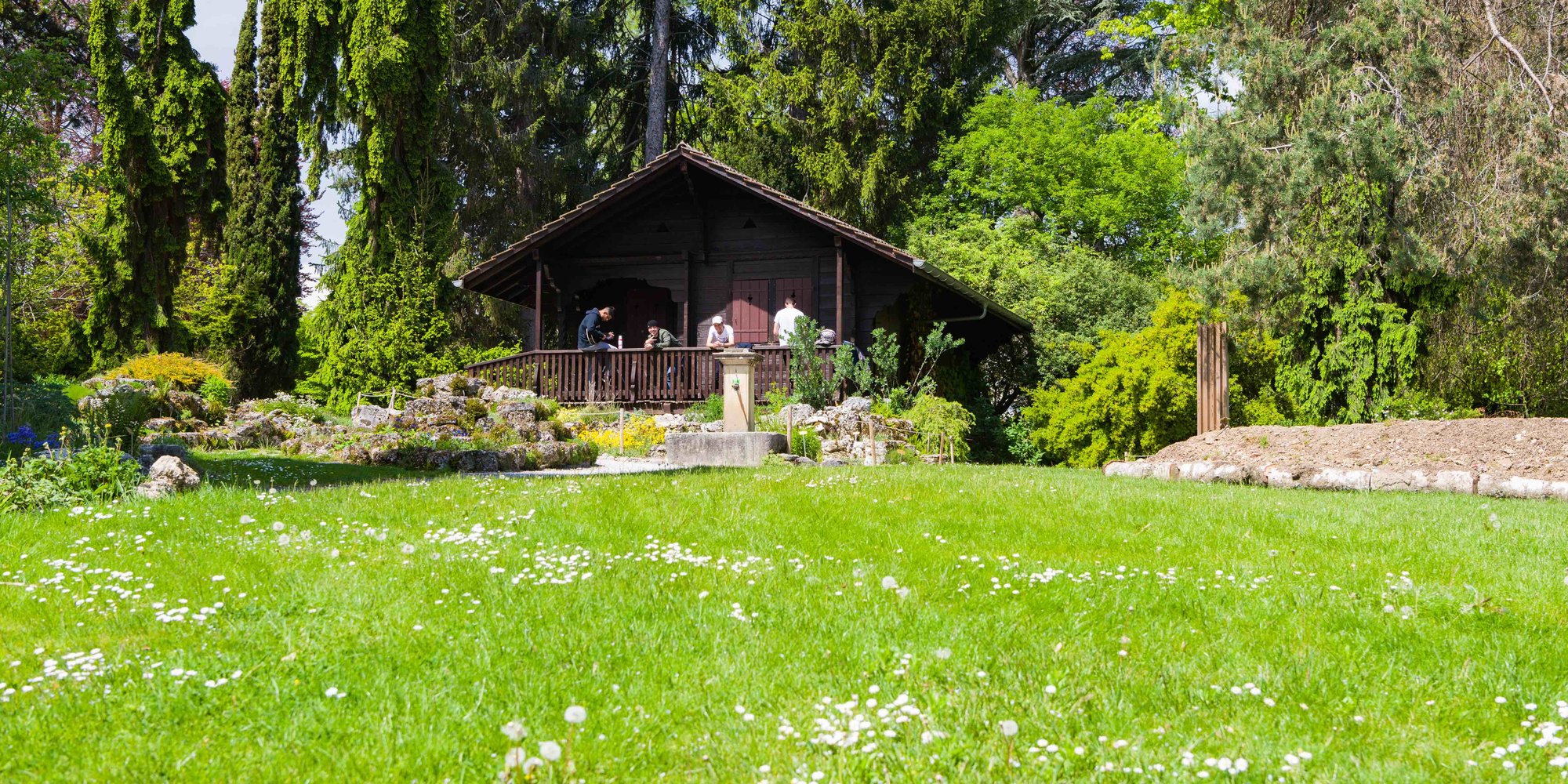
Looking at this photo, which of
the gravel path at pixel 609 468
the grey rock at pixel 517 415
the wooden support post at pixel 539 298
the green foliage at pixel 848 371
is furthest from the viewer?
the wooden support post at pixel 539 298

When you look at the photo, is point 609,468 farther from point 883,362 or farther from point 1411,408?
point 1411,408

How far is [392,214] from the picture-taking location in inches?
954

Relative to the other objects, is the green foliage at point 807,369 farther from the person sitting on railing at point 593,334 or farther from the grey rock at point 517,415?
the grey rock at point 517,415

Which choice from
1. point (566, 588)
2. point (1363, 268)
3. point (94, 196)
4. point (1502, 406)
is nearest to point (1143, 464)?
point (1363, 268)

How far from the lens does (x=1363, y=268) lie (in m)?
14.1

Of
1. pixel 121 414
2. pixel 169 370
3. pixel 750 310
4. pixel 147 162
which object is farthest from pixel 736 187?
pixel 147 162

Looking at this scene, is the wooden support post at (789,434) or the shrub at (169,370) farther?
the shrub at (169,370)

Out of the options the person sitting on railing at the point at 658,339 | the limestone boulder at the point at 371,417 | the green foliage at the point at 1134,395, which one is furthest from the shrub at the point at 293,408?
the green foliage at the point at 1134,395

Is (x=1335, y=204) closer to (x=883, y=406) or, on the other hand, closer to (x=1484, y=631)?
(x=883, y=406)

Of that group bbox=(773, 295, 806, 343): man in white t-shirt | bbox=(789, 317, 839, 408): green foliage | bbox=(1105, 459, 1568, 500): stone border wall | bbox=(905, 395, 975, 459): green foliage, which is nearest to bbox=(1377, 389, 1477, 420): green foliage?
bbox=(1105, 459, 1568, 500): stone border wall

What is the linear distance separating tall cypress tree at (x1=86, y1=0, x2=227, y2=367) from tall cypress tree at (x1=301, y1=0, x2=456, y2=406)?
368 centimetres

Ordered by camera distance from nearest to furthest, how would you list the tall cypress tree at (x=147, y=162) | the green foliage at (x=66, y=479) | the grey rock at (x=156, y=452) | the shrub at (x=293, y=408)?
1. the green foliage at (x=66, y=479)
2. the grey rock at (x=156, y=452)
3. the shrub at (x=293, y=408)
4. the tall cypress tree at (x=147, y=162)

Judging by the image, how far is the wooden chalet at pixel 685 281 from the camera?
20281 mm

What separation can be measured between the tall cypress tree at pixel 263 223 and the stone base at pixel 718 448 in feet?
58.0
